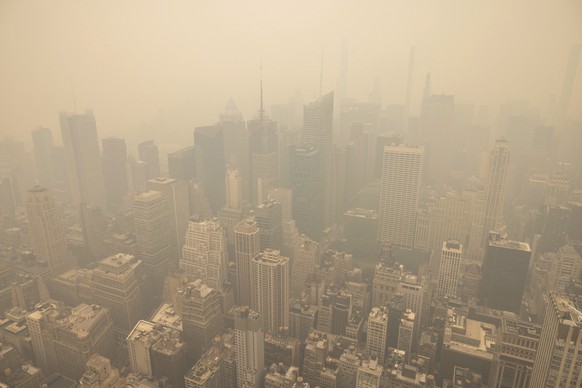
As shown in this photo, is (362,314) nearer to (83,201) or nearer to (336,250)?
(336,250)

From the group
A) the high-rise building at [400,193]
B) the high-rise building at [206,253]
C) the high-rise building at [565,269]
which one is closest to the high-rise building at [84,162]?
the high-rise building at [206,253]

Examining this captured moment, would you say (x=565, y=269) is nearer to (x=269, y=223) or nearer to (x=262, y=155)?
(x=269, y=223)

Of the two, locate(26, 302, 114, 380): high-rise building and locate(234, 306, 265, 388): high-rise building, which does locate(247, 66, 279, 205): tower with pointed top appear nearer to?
locate(26, 302, 114, 380): high-rise building

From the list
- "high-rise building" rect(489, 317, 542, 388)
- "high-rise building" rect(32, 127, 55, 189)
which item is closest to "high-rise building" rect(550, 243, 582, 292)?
"high-rise building" rect(489, 317, 542, 388)

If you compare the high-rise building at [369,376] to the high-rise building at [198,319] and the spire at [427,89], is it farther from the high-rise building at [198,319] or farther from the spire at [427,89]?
the spire at [427,89]

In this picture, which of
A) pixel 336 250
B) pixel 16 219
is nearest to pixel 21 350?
pixel 16 219

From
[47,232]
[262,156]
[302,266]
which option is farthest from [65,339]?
[262,156]
